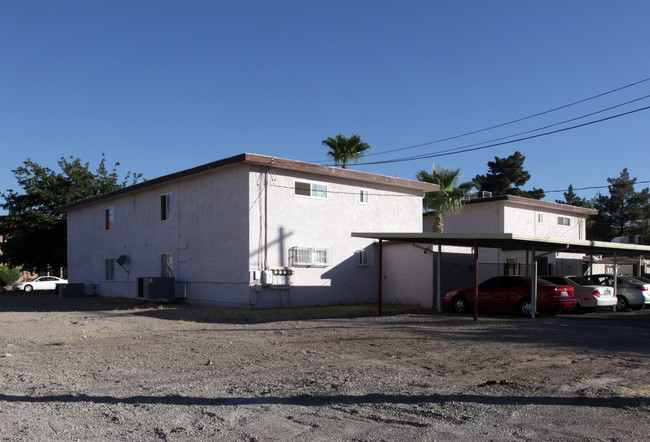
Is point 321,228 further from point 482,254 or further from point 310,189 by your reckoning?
point 482,254

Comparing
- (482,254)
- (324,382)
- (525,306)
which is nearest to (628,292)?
(525,306)

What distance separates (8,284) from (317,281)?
43.6 meters

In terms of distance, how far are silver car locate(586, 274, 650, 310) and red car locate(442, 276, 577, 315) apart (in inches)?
177

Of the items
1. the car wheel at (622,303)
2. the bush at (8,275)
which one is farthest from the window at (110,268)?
the bush at (8,275)

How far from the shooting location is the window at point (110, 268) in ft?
97.2

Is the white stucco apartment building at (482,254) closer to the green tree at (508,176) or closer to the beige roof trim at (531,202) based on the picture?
the beige roof trim at (531,202)

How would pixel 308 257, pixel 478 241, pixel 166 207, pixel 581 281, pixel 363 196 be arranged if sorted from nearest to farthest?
pixel 478 241 → pixel 581 281 → pixel 308 257 → pixel 363 196 → pixel 166 207

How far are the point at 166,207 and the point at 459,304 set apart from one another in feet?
43.4

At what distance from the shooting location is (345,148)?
32.6m

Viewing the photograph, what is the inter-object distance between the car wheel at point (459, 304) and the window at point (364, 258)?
4.79 meters

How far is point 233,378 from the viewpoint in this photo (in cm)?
845

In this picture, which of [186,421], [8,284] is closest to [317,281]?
[186,421]

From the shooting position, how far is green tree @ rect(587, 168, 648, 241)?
55.5m

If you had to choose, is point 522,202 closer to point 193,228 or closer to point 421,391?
point 193,228
